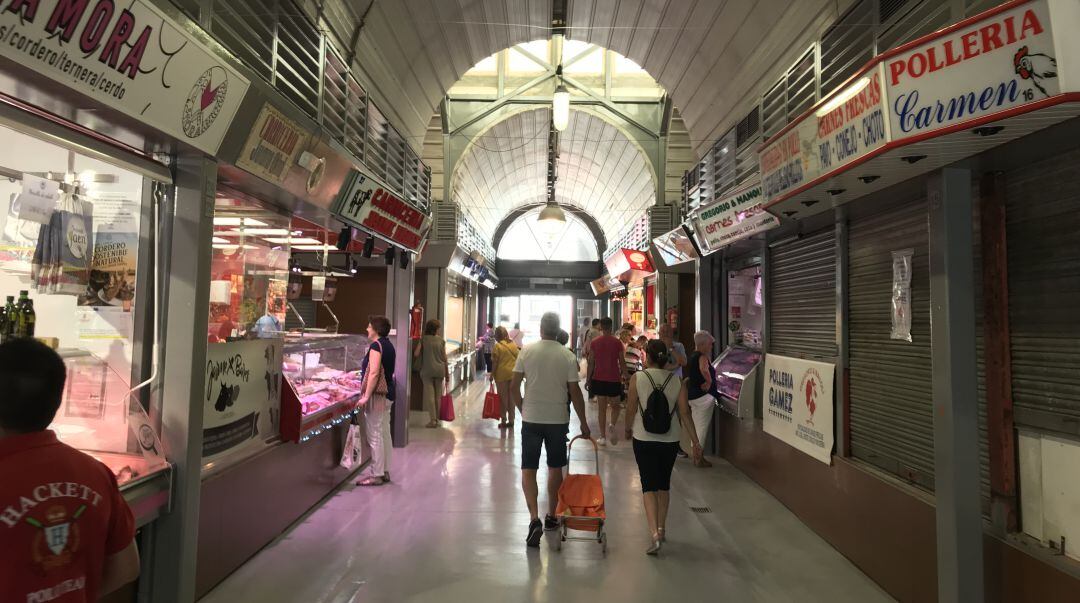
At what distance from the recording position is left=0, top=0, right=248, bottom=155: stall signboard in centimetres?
197

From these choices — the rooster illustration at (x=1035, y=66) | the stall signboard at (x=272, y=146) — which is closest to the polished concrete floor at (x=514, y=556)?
the stall signboard at (x=272, y=146)

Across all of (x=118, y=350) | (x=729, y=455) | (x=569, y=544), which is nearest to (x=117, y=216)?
(x=118, y=350)

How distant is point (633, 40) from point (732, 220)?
4109 mm

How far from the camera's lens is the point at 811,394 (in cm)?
506

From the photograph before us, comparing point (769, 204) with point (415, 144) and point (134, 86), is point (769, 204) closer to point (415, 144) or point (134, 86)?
point (134, 86)

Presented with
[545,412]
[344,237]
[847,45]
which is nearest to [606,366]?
[545,412]

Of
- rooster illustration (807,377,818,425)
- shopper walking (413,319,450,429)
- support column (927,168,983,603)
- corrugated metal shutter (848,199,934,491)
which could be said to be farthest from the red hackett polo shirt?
shopper walking (413,319,450,429)

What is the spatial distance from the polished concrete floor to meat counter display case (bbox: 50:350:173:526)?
867 millimetres

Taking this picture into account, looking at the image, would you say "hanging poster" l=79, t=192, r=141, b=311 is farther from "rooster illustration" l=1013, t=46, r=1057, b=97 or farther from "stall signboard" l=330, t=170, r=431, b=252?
"rooster illustration" l=1013, t=46, r=1057, b=97

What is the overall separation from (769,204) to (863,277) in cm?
92

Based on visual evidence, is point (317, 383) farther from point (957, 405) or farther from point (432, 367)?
point (957, 405)

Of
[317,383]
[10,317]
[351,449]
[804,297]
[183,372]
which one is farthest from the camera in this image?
[317,383]

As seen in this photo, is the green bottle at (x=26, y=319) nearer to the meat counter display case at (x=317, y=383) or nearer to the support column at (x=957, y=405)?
the meat counter display case at (x=317, y=383)

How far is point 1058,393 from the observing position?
2.82 m
